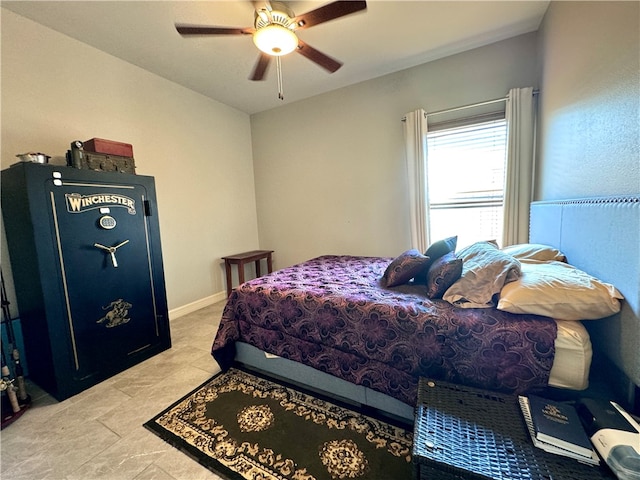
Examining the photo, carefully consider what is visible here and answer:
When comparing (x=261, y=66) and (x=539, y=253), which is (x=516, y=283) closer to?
(x=539, y=253)

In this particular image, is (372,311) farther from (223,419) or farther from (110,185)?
(110,185)

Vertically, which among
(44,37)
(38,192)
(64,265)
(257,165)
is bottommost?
(64,265)

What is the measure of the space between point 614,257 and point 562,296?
0.27 m

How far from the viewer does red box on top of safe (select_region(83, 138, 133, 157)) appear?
6.90 feet

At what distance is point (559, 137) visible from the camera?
6.57 ft

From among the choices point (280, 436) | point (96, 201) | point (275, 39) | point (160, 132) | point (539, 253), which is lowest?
point (280, 436)

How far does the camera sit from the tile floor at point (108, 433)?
4.28 feet

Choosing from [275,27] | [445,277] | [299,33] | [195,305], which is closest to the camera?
[445,277]

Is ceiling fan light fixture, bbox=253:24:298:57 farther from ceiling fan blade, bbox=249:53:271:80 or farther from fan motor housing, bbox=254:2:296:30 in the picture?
ceiling fan blade, bbox=249:53:271:80

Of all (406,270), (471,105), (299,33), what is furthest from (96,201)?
(471,105)

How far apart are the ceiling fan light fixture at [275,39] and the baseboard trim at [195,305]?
9.76 ft

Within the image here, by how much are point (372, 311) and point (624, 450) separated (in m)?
1.00

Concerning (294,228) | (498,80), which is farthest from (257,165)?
(498,80)

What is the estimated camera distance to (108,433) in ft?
5.05
